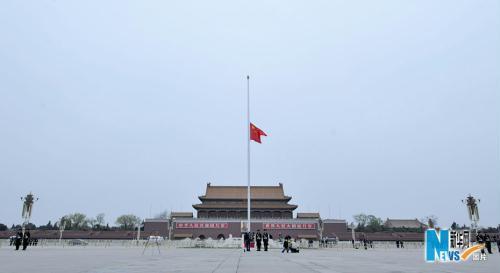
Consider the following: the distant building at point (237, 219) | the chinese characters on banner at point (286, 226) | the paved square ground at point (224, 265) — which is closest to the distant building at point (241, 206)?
the distant building at point (237, 219)

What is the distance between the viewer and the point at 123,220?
247 feet

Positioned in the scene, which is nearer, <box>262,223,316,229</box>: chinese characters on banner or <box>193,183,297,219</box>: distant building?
<box>262,223,316,229</box>: chinese characters on banner

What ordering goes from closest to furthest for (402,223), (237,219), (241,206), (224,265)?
(224,265) → (237,219) → (241,206) → (402,223)

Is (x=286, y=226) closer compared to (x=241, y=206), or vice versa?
(x=286, y=226)

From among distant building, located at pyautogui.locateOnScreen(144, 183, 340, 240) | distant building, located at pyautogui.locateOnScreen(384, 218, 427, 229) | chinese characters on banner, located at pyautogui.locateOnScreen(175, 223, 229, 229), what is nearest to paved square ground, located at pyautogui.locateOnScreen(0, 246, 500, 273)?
distant building, located at pyautogui.locateOnScreen(144, 183, 340, 240)

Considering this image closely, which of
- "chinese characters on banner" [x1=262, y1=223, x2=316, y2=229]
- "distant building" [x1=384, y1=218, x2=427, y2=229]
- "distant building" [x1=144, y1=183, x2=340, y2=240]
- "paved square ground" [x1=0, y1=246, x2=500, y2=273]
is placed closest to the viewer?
"paved square ground" [x1=0, y1=246, x2=500, y2=273]

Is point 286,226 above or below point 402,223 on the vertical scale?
below

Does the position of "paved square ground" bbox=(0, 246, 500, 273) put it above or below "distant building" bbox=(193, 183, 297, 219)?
below

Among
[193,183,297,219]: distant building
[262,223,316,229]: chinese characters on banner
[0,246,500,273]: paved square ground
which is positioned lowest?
Answer: [0,246,500,273]: paved square ground

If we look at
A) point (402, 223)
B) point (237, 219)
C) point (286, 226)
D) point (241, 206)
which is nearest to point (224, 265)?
point (237, 219)

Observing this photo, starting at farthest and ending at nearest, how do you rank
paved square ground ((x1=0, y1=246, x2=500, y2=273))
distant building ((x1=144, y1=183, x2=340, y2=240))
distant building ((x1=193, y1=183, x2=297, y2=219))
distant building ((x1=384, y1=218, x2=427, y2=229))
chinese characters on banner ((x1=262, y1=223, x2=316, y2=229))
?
1. distant building ((x1=384, y1=218, x2=427, y2=229))
2. distant building ((x1=193, y1=183, x2=297, y2=219))
3. chinese characters on banner ((x1=262, y1=223, x2=316, y2=229))
4. distant building ((x1=144, y1=183, x2=340, y2=240))
5. paved square ground ((x1=0, y1=246, x2=500, y2=273))

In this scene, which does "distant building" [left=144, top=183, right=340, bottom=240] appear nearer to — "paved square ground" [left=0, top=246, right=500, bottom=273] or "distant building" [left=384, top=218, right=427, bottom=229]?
"distant building" [left=384, top=218, right=427, bottom=229]

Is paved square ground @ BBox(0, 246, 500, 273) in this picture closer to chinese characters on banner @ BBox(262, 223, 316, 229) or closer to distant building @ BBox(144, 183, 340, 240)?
distant building @ BBox(144, 183, 340, 240)

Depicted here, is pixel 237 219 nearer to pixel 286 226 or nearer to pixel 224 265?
pixel 286 226
